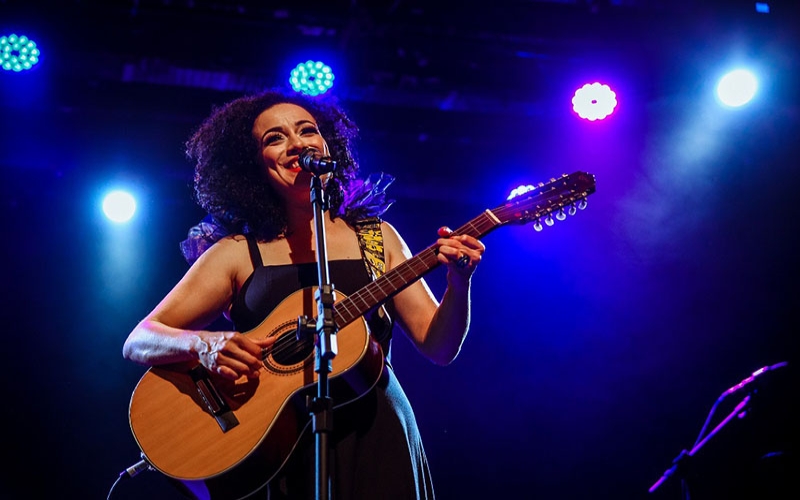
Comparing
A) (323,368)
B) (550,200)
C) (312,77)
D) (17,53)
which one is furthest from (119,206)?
(323,368)

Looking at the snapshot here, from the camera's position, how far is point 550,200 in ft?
10.2

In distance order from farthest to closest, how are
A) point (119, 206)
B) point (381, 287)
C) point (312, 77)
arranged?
point (119, 206) < point (312, 77) < point (381, 287)

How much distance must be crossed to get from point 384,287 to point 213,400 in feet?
2.56

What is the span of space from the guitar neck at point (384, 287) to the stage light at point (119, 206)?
405 cm

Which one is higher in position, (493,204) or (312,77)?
(312,77)

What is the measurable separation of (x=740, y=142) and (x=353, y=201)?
4781mm

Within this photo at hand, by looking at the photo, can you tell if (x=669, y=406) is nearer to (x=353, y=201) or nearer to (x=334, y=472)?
(x=353, y=201)

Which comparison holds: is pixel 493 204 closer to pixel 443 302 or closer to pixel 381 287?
pixel 443 302

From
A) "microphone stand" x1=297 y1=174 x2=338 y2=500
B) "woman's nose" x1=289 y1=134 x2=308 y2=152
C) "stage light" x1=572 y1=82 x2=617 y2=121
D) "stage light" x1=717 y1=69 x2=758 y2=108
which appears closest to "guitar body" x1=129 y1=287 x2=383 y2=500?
"microphone stand" x1=297 y1=174 x2=338 y2=500

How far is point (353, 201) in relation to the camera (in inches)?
135

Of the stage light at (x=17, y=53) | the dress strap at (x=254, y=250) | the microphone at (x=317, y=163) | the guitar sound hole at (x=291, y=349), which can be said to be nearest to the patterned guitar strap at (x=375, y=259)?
the guitar sound hole at (x=291, y=349)

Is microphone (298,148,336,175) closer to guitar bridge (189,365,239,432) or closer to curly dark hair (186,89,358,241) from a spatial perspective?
curly dark hair (186,89,358,241)

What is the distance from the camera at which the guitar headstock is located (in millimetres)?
3061

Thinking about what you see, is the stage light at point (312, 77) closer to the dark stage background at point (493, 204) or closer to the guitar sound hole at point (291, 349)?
the dark stage background at point (493, 204)
